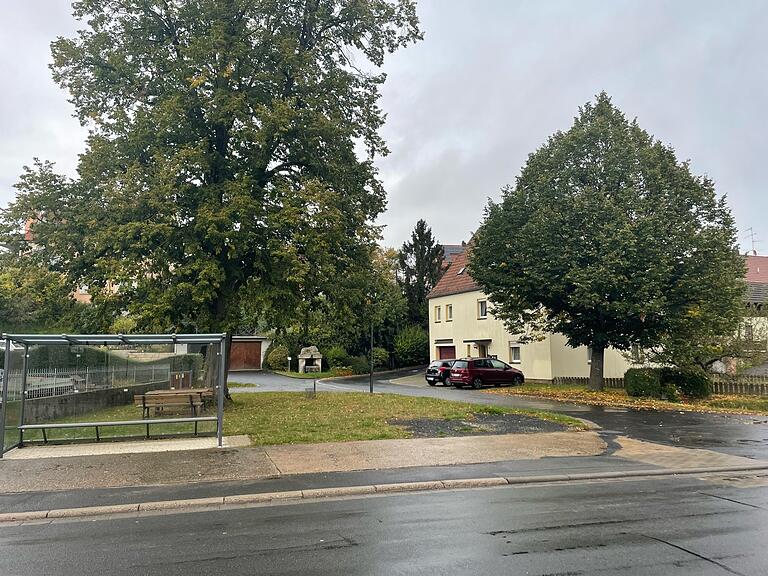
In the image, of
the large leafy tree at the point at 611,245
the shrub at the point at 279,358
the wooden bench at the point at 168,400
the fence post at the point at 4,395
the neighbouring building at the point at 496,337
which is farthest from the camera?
the shrub at the point at 279,358

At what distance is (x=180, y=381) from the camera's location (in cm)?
1443

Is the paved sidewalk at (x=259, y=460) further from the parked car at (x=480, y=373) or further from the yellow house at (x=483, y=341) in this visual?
the parked car at (x=480, y=373)

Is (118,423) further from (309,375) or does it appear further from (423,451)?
(309,375)

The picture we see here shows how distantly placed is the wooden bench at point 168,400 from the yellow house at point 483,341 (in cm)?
1800

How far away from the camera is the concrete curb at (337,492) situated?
7.38 m

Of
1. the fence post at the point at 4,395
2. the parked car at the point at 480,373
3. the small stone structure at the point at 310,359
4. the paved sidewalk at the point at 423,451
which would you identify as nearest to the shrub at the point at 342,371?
the small stone structure at the point at 310,359

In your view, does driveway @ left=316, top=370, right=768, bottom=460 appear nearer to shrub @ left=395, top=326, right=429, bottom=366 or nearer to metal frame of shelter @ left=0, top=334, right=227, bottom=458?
metal frame of shelter @ left=0, top=334, right=227, bottom=458

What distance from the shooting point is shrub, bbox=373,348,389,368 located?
157 ft

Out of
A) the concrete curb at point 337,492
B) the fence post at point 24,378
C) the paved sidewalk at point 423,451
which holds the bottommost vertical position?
the concrete curb at point 337,492

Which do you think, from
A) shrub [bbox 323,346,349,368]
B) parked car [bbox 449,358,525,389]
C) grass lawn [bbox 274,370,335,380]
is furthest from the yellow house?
grass lawn [bbox 274,370,335,380]

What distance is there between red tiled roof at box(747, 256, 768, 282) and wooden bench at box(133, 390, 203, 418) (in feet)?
139

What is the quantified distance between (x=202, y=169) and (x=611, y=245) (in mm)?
14835

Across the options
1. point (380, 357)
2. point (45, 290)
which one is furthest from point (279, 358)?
point (45, 290)

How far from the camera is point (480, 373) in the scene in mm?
30609
